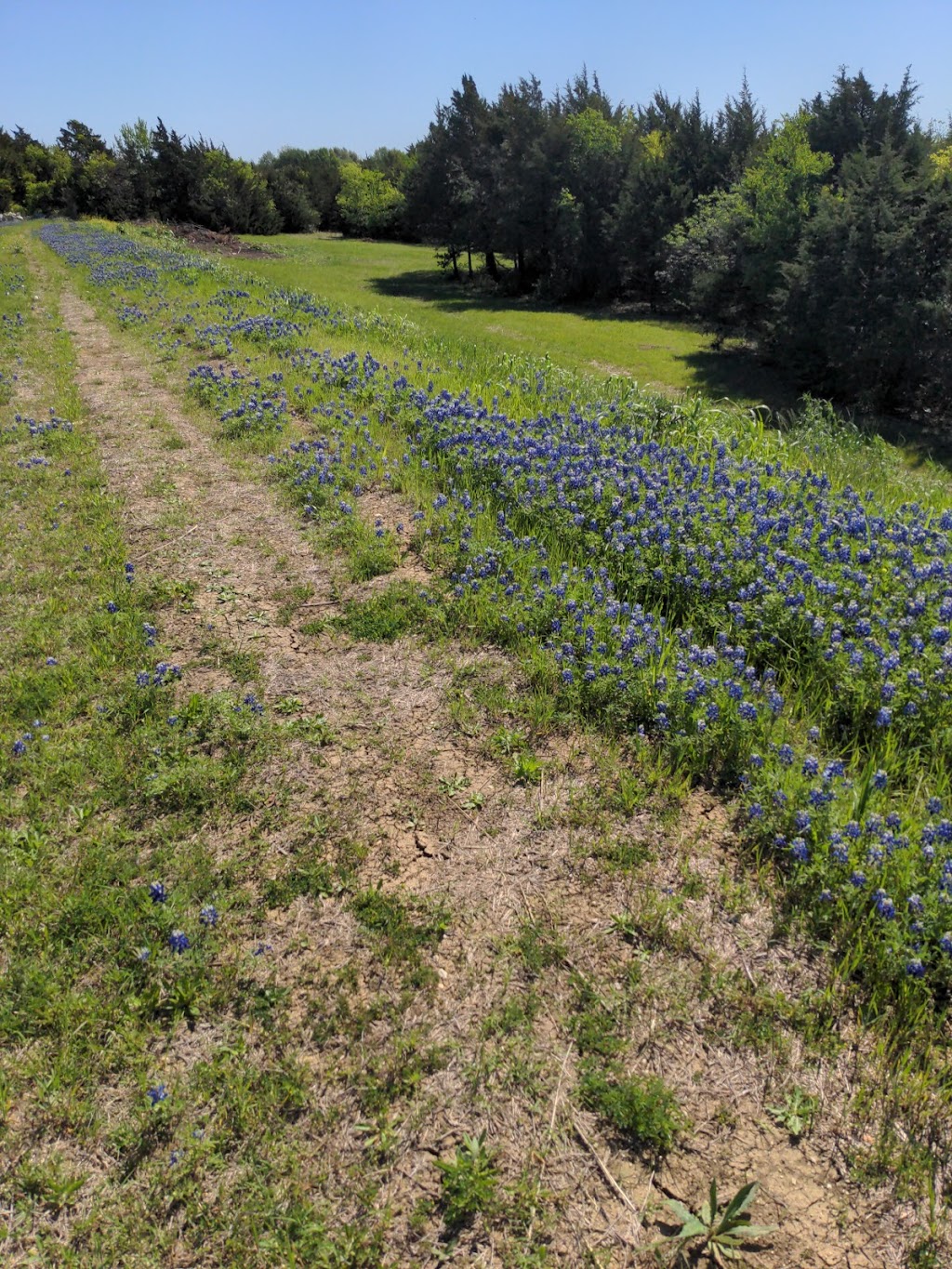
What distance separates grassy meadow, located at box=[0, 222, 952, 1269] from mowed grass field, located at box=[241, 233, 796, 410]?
34.0 feet

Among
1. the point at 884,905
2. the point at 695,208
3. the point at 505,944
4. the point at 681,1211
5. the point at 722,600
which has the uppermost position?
the point at 695,208

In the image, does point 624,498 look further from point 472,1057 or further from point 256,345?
point 256,345

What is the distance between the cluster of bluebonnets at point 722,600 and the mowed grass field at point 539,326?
808 centimetres

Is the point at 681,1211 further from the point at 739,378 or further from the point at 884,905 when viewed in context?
the point at 739,378

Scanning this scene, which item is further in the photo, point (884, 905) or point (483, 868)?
point (483, 868)

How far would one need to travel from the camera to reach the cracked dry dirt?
99.3 inches

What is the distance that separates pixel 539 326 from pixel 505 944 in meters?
23.0

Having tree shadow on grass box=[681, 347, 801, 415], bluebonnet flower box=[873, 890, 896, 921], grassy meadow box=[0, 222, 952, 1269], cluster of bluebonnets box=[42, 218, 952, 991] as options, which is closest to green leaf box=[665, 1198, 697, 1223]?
grassy meadow box=[0, 222, 952, 1269]

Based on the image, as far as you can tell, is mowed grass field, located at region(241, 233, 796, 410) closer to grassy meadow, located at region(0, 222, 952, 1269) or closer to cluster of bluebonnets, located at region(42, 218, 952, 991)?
cluster of bluebonnets, located at region(42, 218, 952, 991)

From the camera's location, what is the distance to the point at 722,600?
521 cm

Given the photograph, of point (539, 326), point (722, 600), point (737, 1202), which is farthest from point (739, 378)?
point (737, 1202)

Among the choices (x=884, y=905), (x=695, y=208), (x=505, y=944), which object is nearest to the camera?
(x=884, y=905)

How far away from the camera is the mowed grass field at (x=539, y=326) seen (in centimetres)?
1747

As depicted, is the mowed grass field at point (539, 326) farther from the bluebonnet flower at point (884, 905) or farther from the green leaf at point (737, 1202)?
the green leaf at point (737, 1202)
